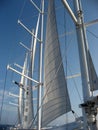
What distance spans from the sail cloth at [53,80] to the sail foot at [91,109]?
2930 millimetres

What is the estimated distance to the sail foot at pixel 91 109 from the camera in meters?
4.88

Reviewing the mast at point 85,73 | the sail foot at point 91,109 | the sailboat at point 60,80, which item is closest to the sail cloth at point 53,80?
the sailboat at point 60,80

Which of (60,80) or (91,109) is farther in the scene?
(60,80)

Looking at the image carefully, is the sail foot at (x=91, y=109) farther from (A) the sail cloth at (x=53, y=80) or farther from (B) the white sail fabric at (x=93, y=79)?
(A) the sail cloth at (x=53, y=80)

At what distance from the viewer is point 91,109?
5.02m

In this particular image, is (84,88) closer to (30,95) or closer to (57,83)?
(57,83)

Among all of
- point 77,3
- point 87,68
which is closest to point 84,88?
point 87,68

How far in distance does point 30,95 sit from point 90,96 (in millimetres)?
16556

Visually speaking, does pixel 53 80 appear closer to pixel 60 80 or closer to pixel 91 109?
pixel 60 80

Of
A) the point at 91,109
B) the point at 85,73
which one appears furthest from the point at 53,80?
the point at 91,109

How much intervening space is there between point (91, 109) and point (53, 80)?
5.13 m

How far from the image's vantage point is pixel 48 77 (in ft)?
36.2

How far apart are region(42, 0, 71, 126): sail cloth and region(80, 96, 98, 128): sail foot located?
2.93m

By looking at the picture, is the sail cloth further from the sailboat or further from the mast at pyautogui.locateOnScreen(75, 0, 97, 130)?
the mast at pyautogui.locateOnScreen(75, 0, 97, 130)
